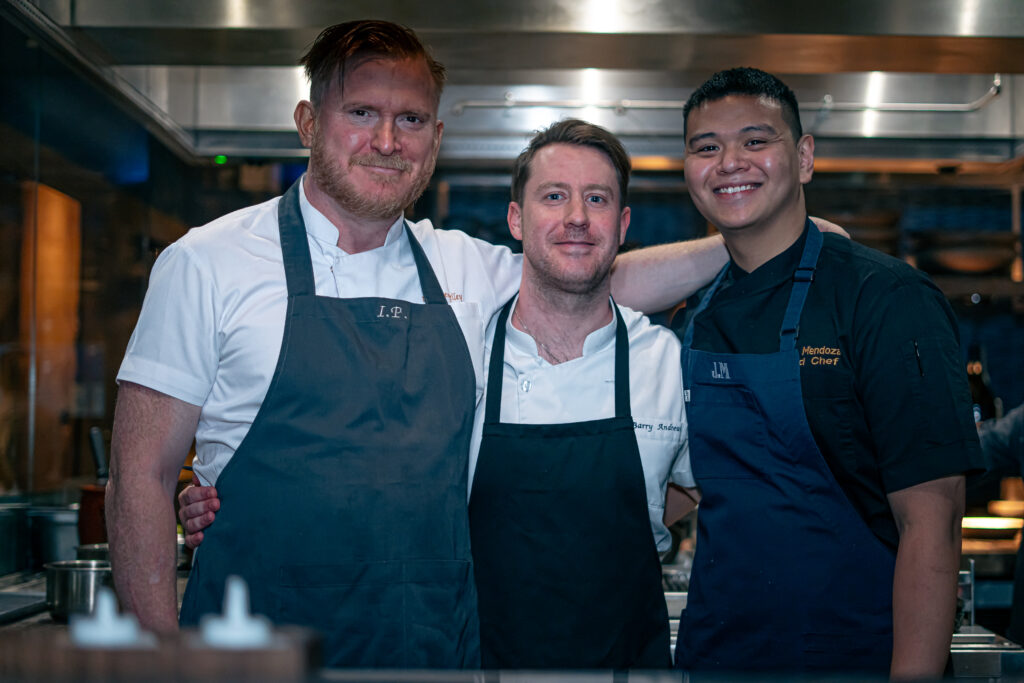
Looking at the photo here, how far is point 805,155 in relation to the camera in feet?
6.01

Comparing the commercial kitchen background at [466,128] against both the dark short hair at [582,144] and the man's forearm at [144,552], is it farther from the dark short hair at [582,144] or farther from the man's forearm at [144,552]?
the man's forearm at [144,552]

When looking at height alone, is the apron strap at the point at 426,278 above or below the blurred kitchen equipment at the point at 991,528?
above

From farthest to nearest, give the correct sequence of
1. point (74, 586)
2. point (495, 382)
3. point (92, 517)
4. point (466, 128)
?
point (466, 128) → point (92, 517) → point (74, 586) → point (495, 382)

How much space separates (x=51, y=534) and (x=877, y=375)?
223 cm

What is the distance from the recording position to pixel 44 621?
7.18 ft

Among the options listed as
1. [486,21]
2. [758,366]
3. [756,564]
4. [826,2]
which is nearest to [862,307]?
[758,366]

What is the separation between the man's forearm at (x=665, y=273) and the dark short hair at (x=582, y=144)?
178mm

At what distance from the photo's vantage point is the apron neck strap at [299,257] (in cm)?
157

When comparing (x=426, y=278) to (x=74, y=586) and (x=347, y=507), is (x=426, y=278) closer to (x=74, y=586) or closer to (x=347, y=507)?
(x=347, y=507)

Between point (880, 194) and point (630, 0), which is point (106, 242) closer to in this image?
point (630, 0)

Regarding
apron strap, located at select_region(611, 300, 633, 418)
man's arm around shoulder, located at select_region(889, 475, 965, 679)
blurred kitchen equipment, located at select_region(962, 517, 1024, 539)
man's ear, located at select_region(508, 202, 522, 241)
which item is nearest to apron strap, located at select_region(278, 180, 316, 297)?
man's ear, located at select_region(508, 202, 522, 241)

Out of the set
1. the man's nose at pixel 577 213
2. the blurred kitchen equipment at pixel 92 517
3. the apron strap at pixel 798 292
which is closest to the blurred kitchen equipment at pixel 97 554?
the blurred kitchen equipment at pixel 92 517

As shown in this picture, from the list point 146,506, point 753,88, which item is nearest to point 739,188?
point 753,88

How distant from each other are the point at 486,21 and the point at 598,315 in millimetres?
827
